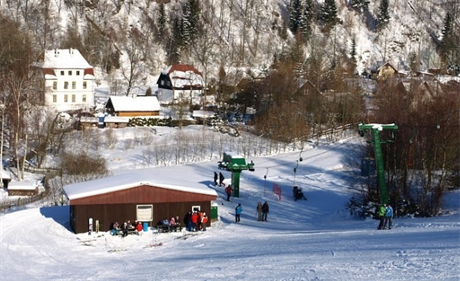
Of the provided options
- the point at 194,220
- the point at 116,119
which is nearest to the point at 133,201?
the point at 194,220

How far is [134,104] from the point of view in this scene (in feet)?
181

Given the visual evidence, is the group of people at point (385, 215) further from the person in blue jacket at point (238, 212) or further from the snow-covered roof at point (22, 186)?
the snow-covered roof at point (22, 186)

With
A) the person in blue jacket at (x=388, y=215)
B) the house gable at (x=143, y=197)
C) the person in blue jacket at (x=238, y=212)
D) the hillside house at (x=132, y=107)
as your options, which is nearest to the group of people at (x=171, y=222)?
the house gable at (x=143, y=197)

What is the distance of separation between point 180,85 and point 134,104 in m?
9.51

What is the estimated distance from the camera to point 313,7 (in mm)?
95688

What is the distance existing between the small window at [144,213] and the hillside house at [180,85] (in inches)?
1548

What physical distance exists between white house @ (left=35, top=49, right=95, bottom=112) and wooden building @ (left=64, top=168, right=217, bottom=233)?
3630cm

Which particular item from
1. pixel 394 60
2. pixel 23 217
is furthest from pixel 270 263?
pixel 394 60

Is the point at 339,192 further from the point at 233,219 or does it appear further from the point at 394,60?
the point at 394,60

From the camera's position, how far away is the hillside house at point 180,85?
63.3 metres

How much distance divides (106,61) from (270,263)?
63607mm

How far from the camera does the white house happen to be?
2286 inches

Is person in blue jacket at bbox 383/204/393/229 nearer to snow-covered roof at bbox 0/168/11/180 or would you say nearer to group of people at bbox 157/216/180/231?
group of people at bbox 157/216/180/231

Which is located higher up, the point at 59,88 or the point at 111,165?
the point at 59,88
